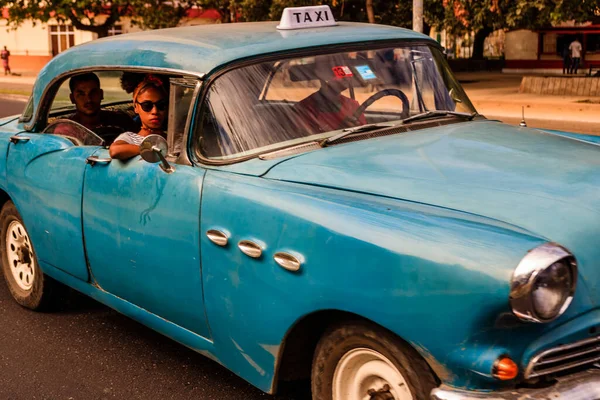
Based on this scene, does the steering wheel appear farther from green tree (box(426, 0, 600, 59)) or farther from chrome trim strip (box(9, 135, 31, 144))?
green tree (box(426, 0, 600, 59))

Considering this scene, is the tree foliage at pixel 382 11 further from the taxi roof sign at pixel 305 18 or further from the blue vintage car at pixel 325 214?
the blue vintage car at pixel 325 214

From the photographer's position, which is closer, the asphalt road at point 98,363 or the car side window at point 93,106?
the asphalt road at point 98,363

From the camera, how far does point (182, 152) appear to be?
402cm

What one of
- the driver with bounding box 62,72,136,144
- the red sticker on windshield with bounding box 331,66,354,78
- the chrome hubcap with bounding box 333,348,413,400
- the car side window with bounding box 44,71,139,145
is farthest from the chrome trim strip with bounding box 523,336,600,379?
the driver with bounding box 62,72,136,144

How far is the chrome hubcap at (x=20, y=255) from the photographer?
18.3 feet

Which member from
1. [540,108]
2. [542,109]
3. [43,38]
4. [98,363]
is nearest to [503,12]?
[540,108]

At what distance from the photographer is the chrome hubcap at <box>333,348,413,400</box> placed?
3.04 metres

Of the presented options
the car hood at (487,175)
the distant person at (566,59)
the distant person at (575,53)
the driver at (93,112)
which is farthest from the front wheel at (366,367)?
the distant person at (566,59)

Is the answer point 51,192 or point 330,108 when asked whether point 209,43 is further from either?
point 51,192

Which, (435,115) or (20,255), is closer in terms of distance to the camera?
(435,115)

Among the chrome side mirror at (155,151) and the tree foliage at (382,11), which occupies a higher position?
the tree foliage at (382,11)

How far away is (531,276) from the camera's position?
266 centimetres

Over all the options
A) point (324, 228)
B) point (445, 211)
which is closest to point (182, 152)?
point (324, 228)

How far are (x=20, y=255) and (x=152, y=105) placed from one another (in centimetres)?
174
